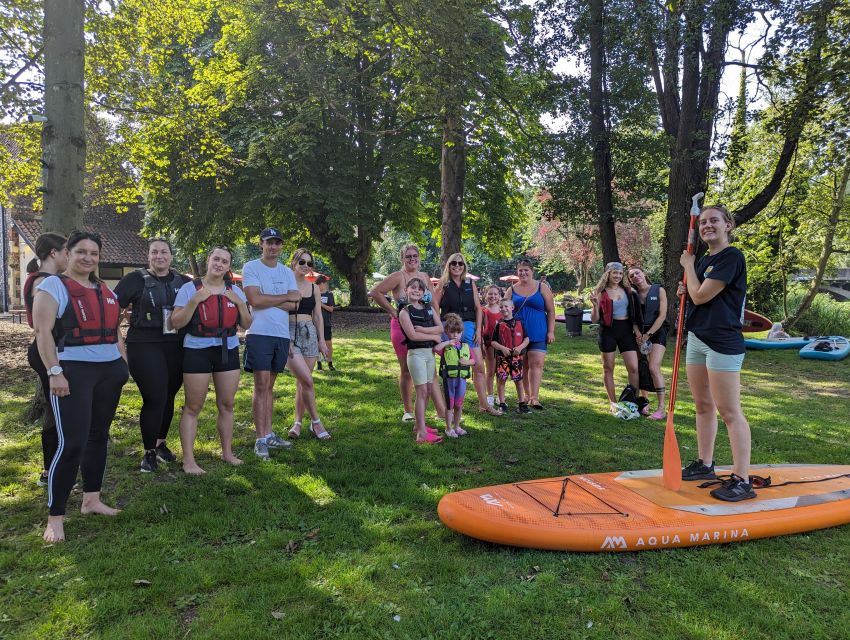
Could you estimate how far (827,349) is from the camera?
1295cm

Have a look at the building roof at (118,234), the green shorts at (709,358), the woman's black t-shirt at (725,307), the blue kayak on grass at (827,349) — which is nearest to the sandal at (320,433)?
the green shorts at (709,358)

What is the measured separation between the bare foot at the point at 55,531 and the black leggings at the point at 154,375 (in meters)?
1.18

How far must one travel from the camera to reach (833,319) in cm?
1794

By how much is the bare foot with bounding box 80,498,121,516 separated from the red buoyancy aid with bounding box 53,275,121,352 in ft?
3.99

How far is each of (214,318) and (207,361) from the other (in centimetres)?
38

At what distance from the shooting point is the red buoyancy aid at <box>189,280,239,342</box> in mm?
4574

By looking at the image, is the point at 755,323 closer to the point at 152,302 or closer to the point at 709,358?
the point at 709,358

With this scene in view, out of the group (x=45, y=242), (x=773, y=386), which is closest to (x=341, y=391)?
(x=45, y=242)

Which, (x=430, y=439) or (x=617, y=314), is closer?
(x=430, y=439)

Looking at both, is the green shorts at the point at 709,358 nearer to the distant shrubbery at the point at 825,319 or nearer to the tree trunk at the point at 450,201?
the tree trunk at the point at 450,201

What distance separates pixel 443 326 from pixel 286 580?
11.5 ft

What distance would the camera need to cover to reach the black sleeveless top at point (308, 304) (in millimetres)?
5887

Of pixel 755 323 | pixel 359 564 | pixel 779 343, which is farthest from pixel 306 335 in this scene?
pixel 755 323

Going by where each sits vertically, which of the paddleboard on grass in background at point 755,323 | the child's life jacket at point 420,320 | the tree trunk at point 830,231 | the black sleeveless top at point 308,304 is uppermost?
the tree trunk at point 830,231
